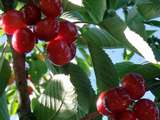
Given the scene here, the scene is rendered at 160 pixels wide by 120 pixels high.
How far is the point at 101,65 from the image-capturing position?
1553 millimetres

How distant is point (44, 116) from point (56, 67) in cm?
30

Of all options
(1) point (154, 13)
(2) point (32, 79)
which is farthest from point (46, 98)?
(2) point (32, 79)

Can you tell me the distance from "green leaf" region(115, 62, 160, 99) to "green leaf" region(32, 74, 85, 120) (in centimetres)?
46

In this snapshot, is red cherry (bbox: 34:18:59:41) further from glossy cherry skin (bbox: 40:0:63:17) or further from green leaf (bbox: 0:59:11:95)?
green leaf (bbox: 0:59:11:95)

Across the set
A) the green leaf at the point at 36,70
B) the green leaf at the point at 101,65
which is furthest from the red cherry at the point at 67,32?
the green leaf at the point at 36,70

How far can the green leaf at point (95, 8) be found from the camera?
4.88 feet

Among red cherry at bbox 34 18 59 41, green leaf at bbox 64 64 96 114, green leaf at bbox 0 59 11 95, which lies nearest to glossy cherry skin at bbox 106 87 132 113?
green leaf at bbox 64 64 96 114

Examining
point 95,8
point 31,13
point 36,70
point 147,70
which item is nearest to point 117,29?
Result: point 95,8

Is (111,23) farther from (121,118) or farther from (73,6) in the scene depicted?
(121,118)

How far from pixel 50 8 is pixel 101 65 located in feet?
0.84

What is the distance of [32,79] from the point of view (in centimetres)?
248

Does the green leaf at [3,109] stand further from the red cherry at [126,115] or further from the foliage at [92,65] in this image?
the red cherry at [126,115]

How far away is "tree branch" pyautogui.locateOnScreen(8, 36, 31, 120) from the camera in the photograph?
1289mm

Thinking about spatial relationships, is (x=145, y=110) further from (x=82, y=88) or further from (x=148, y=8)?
(x=148, y=8)
